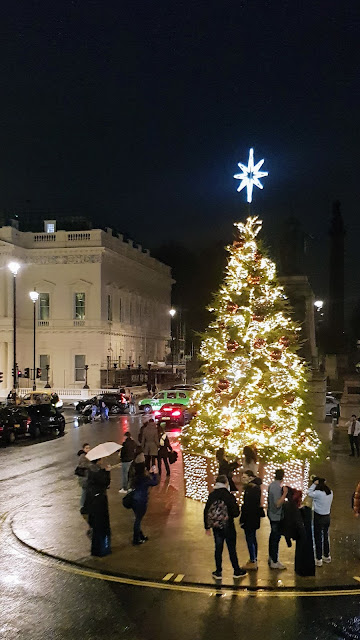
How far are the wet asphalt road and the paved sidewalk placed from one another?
61 centimetres

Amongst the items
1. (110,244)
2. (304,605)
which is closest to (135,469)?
(304,605)

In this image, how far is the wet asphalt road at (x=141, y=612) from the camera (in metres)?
8.02

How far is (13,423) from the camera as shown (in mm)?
29766

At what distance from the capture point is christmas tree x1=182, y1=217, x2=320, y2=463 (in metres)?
15.1

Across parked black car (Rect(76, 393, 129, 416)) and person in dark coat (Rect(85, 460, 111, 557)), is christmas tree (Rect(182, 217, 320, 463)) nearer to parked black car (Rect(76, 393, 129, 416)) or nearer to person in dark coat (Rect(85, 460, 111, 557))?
person in dark coat (Rect(85, 460, 111, 557))

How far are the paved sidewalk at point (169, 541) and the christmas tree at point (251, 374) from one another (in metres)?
1.61

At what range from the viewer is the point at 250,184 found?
677 inches

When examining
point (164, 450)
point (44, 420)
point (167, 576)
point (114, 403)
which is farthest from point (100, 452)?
point (114, 403)

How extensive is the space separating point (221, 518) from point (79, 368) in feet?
175

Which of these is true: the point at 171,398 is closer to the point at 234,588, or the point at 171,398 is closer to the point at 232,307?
the point at 232,307

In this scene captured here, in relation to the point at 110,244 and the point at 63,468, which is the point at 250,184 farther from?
the point at 110,244

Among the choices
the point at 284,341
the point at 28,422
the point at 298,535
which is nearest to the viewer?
the point at 298,535

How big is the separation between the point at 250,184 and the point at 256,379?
5.10 metres

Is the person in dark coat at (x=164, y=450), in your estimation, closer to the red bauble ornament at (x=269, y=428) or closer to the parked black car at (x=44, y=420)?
the red bauble ornament at (x=269, y=428)
